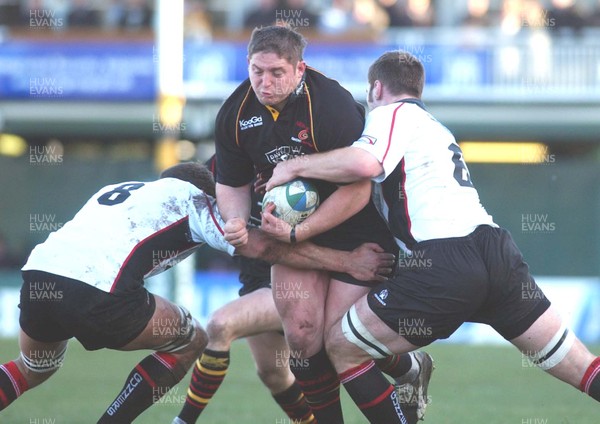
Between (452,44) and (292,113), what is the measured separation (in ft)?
43.9

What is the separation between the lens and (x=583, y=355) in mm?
5211

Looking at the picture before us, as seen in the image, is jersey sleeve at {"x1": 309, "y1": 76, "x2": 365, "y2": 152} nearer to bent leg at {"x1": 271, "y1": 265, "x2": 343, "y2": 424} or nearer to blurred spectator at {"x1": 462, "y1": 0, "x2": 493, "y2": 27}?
bent leg at {"x1": 271, "y1": 265, "x2": 343, "y2": 424}

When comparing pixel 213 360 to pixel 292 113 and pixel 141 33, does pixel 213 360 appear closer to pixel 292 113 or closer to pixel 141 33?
pixel 292 113

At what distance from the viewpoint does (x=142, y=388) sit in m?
5.73

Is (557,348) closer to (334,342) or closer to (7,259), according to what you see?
(334,342)

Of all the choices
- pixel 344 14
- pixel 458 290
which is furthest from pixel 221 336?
pixel 344 14

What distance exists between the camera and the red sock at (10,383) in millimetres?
5816

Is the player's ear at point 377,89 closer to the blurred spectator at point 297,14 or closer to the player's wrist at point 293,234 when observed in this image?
the player's wrist at point 293,234

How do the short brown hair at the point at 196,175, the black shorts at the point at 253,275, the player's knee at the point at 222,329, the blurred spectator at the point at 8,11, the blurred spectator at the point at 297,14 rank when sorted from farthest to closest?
the blurred spectator at the point at 8,11 < the blurred spectator at the point at 297,14 < the black shorts at the point at 253,275 < the player's knee at the point at 222,329 < the short brown hair at the point at 196,175

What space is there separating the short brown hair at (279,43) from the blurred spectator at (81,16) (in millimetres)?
15279

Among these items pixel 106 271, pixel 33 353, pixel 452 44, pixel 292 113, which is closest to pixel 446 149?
pixel 292 113

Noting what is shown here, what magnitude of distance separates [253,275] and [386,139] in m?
2.36

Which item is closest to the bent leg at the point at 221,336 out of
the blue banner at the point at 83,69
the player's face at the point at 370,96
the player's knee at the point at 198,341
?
the player's knee at the point at 198,341

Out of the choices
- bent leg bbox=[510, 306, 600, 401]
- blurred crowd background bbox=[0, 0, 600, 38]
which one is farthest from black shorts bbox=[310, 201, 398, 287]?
blurred crowd background bbox=[0, 0, 600, 38]
